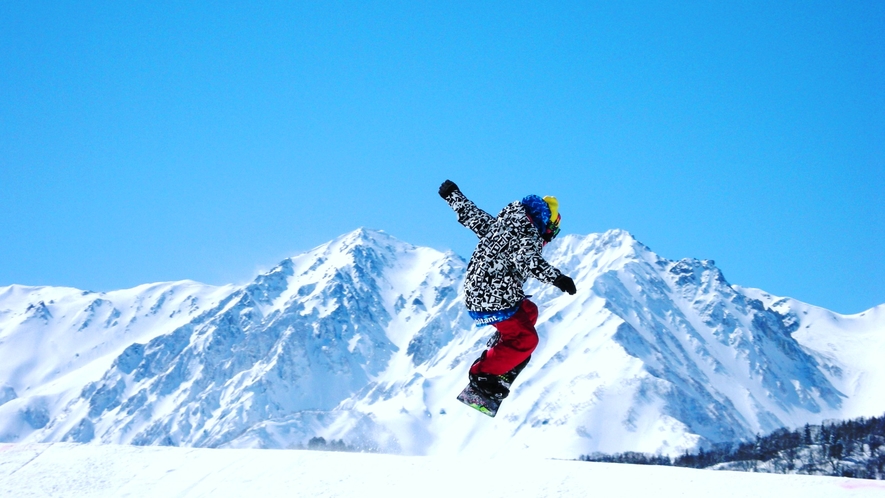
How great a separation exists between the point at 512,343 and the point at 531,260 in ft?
4.03

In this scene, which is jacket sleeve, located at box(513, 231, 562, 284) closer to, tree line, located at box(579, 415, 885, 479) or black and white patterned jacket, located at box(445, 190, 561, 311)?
black and white patterned jacket, located at box(445, 190, 561, 311)

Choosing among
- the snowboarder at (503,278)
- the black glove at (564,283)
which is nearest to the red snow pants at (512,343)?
the snowboarder at (503,278)

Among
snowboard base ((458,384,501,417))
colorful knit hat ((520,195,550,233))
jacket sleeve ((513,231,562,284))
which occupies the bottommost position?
snowboard base ((458,384,501,417))

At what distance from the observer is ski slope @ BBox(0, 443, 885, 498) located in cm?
902

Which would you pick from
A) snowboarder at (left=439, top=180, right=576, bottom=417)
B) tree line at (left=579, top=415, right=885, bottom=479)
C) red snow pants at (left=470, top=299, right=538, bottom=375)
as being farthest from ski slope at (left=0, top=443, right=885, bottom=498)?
tree line at (left=579, top=415, right=885, bottom=479)

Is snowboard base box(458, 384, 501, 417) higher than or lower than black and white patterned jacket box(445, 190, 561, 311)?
lower

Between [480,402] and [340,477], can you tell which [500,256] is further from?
[340,477]

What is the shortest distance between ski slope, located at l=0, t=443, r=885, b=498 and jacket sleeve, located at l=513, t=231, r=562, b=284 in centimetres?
269

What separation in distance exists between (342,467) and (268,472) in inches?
40.4

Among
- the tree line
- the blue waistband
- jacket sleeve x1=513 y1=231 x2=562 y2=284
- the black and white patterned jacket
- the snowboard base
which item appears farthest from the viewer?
the tree line

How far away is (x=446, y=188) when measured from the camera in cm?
965

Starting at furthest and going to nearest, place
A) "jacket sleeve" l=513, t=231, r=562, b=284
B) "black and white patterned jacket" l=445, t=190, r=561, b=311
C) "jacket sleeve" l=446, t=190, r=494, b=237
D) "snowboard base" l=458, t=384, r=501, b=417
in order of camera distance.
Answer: "snowboard base" l=458, t=384, r=501, b=417, "jacket sleeve" l=446, t=190, r=494, b=237, "black and white patterned jacket" l=445, t=190, r=561, b=311, "jacket sleeve" l=513, t=231, r=562, b=284

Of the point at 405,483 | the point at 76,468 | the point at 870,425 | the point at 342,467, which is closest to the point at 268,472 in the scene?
the point at 342,467

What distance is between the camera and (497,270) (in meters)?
8.97
